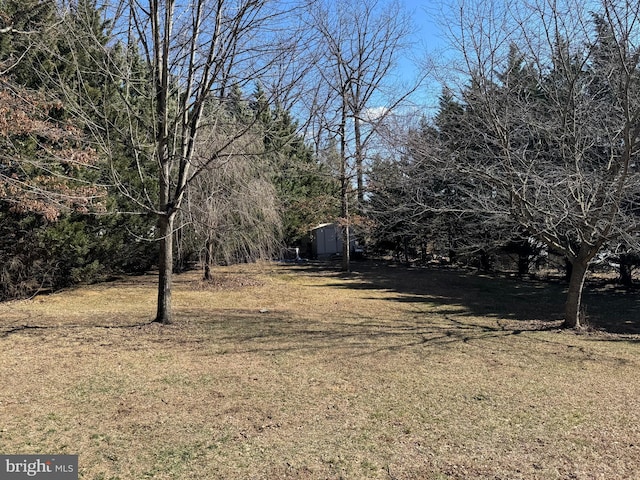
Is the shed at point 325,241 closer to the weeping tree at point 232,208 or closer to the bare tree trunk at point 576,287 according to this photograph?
the weeping tree at point 232,208

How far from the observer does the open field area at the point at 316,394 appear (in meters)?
3.11

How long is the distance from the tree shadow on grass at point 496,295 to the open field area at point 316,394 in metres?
0.60

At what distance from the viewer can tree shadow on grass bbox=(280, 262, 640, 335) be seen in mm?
9625

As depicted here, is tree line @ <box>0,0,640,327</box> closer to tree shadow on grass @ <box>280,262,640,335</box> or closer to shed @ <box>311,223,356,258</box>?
tree shadow on grass @ <box>280,262,640,335</box>

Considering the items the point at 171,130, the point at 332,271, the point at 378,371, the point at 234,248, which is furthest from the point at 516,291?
the point at 171,130

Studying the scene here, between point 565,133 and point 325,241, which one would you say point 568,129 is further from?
point 325,241

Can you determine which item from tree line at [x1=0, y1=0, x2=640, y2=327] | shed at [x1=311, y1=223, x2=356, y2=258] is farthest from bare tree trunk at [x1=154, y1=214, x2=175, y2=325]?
shed at [x1=311, y1=223, x2=356, y2=258]

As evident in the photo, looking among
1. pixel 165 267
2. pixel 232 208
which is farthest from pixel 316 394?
pixel 232 208

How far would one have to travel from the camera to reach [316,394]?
443 centimetres

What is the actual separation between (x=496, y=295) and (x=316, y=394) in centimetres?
1009

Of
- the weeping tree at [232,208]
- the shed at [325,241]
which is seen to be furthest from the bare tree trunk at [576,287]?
the shed at [325,241]

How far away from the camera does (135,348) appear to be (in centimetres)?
593

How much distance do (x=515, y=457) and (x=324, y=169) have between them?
56.5 feet

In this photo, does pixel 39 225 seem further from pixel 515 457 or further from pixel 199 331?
pixel 515 457
